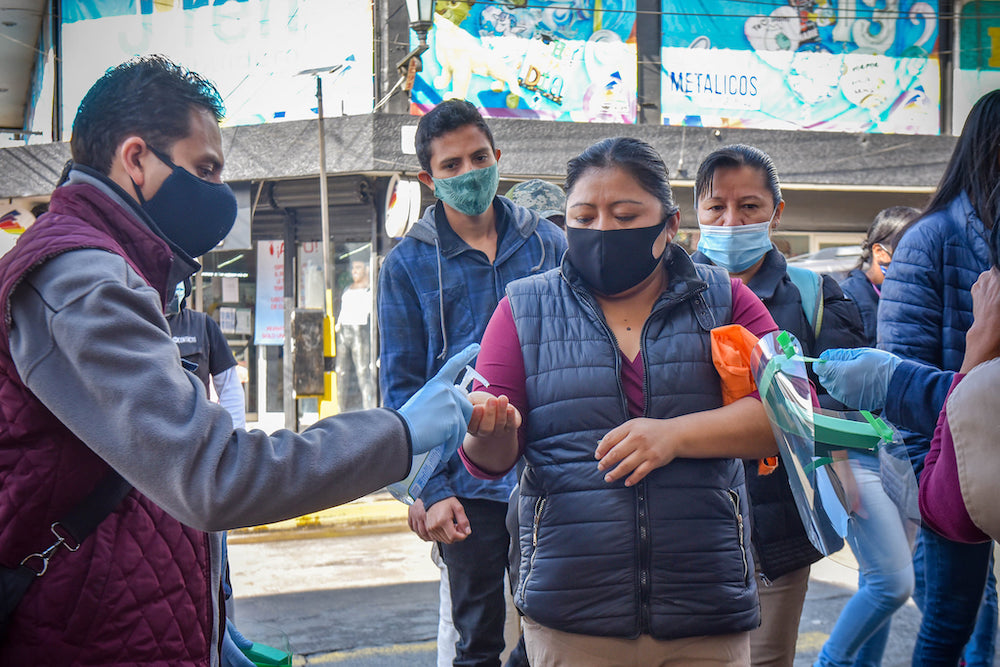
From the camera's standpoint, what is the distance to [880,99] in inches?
492

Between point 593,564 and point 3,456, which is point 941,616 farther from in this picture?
point 3,456

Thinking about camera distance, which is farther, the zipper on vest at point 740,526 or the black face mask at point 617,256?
the black face mask at point 617,256

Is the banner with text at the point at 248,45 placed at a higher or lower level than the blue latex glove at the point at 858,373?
higher

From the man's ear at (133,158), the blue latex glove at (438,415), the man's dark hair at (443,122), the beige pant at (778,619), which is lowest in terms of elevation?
the beige pant at (778,619)

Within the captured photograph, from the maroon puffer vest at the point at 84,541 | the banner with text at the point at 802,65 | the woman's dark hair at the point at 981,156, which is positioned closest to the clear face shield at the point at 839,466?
the woman's dark hair at the point at 981,156

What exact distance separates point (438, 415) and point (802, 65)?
12023 mm

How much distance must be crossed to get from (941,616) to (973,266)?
3.89 ft

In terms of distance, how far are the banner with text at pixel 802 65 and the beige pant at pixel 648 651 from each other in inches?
415

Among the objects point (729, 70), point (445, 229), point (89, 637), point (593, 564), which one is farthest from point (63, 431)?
point (729, 70)

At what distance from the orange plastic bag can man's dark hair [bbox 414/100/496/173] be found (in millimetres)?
1599

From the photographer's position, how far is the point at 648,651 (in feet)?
6.73

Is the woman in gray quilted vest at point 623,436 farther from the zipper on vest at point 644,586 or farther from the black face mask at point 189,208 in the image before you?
→ the black face mask at point 189,208

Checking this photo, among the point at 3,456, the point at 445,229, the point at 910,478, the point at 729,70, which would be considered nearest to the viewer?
the point at 3,456

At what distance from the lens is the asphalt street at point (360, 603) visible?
15.3ft
